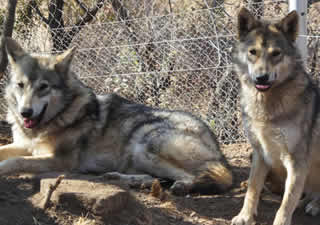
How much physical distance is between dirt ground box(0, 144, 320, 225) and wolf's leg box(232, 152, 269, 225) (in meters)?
0.15

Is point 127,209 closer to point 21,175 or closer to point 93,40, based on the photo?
point 21,175

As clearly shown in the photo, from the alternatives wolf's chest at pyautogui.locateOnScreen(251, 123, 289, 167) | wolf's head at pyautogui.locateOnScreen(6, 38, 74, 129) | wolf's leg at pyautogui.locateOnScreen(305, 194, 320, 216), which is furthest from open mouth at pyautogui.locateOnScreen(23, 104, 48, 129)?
wolf's leg at pyautogui.locateOnScreen(305, 194, 320, 216)

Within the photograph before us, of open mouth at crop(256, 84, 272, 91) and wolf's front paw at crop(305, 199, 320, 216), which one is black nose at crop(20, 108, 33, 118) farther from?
wolf's front paw at crop(305, 199, 320, 216)

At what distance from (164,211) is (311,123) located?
1493 mm

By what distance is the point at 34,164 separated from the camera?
454 centimetres

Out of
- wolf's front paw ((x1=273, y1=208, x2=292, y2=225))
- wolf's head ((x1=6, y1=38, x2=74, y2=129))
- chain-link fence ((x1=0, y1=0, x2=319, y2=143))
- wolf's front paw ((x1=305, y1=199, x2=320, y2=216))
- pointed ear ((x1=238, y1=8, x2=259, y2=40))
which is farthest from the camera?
chain-link fence ((x1=0, y1=0, x2=319, y2=143))

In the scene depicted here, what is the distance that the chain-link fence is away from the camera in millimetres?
6188

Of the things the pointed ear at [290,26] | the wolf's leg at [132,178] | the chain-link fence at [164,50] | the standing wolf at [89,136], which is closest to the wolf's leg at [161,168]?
the standing wolf at [89,136]

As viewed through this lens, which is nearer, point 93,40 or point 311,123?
point 311,123

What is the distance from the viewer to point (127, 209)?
3434mm

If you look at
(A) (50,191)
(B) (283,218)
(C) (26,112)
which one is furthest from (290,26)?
(C) (26,112)

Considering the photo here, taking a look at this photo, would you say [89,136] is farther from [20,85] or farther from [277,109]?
[277,109]

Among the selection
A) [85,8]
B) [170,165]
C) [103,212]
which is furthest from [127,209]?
[85,8]

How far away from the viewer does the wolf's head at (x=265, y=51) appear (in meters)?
3.60
